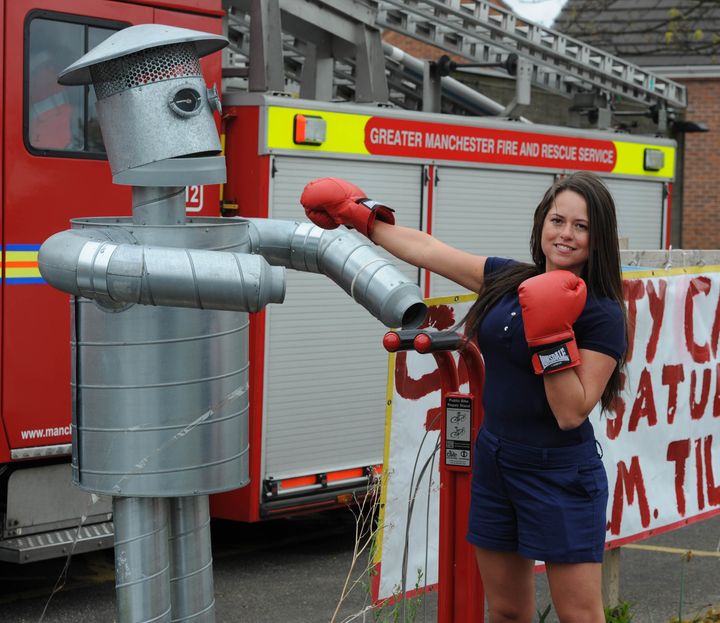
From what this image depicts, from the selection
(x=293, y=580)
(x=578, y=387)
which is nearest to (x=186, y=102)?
(x=578, y=387)

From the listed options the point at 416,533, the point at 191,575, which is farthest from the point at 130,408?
the point at 416,533

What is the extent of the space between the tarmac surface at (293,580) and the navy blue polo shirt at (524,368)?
6.01 feet

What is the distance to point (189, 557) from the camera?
3209mm

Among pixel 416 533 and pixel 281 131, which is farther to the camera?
pixel 281 131

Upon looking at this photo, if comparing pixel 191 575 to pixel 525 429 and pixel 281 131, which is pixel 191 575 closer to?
pixel 525 429

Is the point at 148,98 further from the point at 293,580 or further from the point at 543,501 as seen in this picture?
the point at 293,580

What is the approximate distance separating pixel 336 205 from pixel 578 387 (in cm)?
96

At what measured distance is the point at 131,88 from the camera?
2988 millimetres

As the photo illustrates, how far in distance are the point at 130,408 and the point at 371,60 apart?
4330 millimetres

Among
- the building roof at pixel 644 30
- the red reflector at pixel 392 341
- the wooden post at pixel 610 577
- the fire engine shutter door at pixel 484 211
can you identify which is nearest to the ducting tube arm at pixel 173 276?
the red reflector at pixel 392 341

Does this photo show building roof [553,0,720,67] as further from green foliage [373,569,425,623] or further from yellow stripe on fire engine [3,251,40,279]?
green foliage [373,569,425,623]

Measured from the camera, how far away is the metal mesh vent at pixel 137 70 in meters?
2.98

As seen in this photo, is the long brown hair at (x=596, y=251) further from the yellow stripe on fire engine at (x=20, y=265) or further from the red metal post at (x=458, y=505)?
the yellow stripe on fire engine at (x=20, y=265)

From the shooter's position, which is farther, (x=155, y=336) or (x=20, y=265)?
(x=20, y=265)
